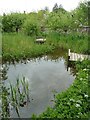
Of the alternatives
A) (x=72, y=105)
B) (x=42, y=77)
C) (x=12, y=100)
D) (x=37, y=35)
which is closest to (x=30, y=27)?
(x=37, y=35)

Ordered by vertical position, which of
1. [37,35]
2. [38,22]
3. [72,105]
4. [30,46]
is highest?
[38,22]

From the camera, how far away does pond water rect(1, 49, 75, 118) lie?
22.4ft

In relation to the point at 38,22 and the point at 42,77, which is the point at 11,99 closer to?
the point at 42,77

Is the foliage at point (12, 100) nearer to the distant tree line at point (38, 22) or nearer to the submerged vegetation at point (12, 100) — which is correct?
the submerged vegetation at point (12, 100)

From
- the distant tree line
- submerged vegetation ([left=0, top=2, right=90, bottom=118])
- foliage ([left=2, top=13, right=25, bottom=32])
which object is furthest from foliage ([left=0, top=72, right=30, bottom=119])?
foliage ([left=2, top=13, right=25, bottom=32])

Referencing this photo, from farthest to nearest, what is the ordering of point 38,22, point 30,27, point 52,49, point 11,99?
point 38,22 → point 30,27 → point 52,49 → point 11,99

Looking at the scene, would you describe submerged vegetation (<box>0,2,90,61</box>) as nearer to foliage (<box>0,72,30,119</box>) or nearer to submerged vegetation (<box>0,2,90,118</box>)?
submerged vegetation (<box>0,2,90,118</box>)

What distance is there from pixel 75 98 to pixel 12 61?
630cm

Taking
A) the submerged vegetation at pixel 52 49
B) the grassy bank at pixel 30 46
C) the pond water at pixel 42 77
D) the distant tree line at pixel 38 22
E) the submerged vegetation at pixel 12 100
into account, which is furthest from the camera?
the distant tree line at pixel 38 22

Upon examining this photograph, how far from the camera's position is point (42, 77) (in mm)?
9531

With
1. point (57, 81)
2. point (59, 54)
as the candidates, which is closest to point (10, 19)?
point (59, 54)

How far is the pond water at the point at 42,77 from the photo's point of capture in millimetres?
6818

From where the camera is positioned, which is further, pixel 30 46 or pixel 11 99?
pixel 30 46

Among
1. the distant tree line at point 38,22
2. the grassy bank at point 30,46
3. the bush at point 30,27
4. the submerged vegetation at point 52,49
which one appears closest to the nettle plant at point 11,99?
the submerged vegetation at point 52,49
